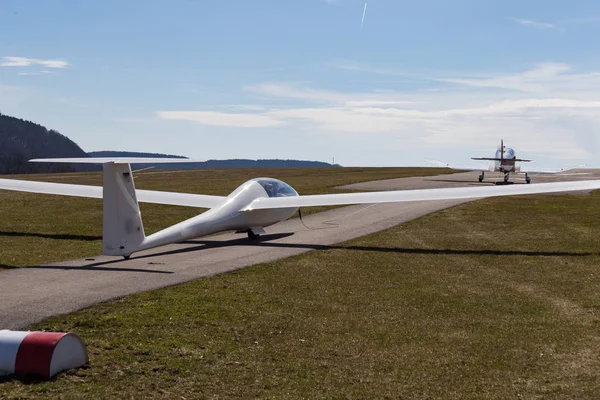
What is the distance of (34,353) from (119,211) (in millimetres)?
→ 7973

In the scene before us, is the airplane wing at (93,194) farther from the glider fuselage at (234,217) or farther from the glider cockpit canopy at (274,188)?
the glider fuselage at (234,217)

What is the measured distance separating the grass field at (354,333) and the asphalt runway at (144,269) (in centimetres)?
89

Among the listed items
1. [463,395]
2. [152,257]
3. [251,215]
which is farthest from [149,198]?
[463,395]

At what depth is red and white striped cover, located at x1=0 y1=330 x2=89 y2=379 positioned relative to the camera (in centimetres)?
800

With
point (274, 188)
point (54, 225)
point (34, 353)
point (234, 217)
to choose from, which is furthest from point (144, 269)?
point (54, 225)

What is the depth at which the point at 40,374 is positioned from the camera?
316 inches

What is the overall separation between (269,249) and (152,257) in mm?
4016

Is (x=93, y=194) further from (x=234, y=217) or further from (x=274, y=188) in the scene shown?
(x=274, y=188)

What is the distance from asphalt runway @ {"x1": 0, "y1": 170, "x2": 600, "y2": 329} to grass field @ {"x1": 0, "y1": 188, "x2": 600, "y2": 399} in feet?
2.91

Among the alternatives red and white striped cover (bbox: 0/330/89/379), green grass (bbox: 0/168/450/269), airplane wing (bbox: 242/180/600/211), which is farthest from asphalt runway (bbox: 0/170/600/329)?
red and white striped cover (bbox: 0/330/89/379)

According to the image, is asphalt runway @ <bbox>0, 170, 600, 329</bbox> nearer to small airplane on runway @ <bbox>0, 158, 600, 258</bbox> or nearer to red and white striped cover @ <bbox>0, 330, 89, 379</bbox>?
small airplane on runway @ <bbox>0, 158, 600, 258</bbox>

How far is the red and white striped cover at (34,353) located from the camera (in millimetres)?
7996

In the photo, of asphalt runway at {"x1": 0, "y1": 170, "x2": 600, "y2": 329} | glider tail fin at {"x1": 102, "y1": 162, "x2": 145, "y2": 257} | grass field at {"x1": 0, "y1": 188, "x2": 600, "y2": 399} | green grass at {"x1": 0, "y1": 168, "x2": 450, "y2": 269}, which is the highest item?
glider tail fin at {"x1": 102, "y1": 162, "x2": 145, "y2": 257}

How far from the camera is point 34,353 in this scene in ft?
26.3
